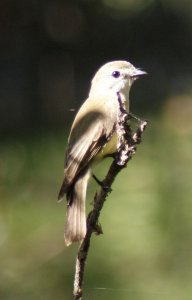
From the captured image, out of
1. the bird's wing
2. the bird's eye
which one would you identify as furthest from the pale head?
the bird's wing

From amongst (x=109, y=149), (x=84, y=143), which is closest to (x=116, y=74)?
(x=109, y=149)

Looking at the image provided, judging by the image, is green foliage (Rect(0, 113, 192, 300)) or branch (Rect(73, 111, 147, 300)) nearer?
branch (Rect(73, 111, 147, 300))

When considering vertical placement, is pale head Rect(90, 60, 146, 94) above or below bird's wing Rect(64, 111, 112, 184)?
above

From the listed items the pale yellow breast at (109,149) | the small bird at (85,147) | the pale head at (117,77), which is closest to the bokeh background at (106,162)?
the pale head at (117,77)

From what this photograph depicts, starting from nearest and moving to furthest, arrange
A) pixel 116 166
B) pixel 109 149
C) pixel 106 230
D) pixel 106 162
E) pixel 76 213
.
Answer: pixel 116 166 → pixel 76 213 → pixel 109 149 → pixel 106 230 → pixel 106 162

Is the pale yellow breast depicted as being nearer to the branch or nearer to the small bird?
the small bird

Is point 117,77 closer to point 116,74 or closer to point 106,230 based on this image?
point 116,74

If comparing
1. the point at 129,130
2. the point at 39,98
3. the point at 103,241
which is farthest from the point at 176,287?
the point at 129,130

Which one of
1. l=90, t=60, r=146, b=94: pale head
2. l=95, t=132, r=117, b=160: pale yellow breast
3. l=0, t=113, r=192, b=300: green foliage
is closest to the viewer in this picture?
l=95, t=132, r=117, b=160: pale yellow breast

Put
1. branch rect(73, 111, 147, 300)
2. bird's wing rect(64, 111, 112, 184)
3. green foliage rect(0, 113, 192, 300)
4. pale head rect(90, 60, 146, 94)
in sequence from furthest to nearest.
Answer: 1. green foliage rect(0, 113, 192, 300)
2. pale head rect(90, 60, 146, 94)
3. bird's wing rect(64, 111, 112, 184)
4. branch rect(73, 111, 147, 300)
